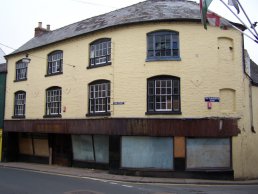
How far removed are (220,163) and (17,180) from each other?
10.4 metres

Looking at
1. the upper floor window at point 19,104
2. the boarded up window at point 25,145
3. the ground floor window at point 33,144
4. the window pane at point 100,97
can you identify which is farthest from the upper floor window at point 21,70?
the window pane at point 100,97

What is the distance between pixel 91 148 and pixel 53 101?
4.79 metres

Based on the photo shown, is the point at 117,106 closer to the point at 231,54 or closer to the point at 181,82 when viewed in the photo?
the point at 181,82

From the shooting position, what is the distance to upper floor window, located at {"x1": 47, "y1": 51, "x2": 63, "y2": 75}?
25522 millimetres

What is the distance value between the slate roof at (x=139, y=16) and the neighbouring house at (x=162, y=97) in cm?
7

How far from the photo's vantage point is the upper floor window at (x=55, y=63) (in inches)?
1005

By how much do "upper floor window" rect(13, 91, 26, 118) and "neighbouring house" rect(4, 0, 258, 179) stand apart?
5.78 metres

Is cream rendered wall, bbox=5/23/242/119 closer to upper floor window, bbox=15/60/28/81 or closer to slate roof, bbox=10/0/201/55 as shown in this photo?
slate roof, bbox=10/0/201/55

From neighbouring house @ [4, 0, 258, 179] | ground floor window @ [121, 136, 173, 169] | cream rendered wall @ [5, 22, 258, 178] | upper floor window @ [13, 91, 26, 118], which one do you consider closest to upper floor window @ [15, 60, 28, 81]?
upper floor window @ [13, 91, 26, 118]

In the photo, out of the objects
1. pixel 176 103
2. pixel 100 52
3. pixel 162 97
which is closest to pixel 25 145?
pixel 100 52

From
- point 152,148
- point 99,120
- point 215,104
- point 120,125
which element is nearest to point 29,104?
point 99,120

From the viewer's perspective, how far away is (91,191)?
14.3 meters

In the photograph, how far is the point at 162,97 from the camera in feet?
66.2

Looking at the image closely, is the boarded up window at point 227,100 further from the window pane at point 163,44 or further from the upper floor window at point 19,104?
the upper floor window at point 19,104
